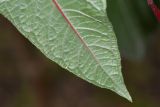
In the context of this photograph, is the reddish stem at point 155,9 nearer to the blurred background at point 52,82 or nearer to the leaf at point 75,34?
the leaf at point 75,34

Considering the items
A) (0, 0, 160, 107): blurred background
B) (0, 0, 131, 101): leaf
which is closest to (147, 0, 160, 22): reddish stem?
(0, 0, 131, 101): leaf

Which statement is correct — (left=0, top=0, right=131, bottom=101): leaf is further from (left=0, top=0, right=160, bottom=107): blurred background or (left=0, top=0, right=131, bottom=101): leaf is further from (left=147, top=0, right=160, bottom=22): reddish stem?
(left=0, top=0, right=160, bottom=107): blurred background

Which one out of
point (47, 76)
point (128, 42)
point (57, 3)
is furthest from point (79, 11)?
point (47, 76)

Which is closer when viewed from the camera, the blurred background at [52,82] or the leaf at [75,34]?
the leaf at [75,34]

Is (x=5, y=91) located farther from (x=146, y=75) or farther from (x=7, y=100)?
(x=146, y=75)

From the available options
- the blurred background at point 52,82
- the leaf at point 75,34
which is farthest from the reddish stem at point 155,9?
the blurred background at point 52,82

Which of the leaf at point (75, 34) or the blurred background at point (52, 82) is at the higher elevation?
the leaf at point (75, 34)

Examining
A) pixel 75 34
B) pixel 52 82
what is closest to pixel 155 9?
pixel 75 34

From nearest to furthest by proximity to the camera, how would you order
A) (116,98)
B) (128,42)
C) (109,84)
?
(109,84) < (128,42) < (116,98)
